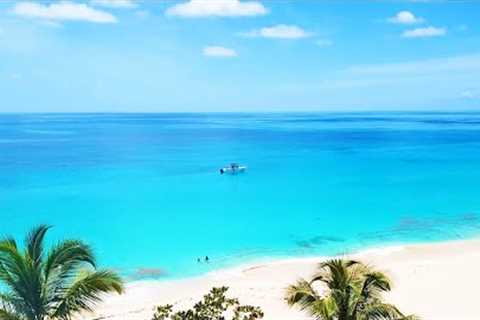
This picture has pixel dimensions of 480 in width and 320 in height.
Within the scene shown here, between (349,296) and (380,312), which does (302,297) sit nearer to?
(349,296)

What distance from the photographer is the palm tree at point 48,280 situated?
23.3 ft

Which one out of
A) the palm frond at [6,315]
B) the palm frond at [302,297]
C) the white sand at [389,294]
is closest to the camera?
the palm frond at [6,315]

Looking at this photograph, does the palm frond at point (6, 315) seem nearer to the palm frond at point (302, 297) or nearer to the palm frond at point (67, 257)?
the palm frond at point (67, 257)

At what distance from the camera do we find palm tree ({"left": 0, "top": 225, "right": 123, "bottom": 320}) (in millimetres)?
7109

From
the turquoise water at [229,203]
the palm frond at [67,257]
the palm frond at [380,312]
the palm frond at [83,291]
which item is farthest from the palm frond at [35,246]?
the turquoise water at [229,203]

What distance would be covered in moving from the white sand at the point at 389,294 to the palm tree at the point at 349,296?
241 inches

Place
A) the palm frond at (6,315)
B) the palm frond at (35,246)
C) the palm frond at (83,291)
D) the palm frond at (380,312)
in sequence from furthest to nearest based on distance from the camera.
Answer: the palm frond at (35,246) → the palm frond at (83,291) → the palm frond at (380,312) → the palm frond at (6,315)

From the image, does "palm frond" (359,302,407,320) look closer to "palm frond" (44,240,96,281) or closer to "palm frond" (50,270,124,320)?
"palm frond" (50,270,124,320)

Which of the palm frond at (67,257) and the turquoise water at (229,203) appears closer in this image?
the palm frond at (67,257)

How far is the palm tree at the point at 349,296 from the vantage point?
23.4 ft

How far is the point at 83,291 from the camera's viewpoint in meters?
7.25

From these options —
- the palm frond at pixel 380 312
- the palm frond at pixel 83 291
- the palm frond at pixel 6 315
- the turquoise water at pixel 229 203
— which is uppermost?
the turquoise water at pixel 229 203

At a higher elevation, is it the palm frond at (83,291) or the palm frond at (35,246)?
the palm frond at (35,246)

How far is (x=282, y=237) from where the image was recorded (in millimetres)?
26391
